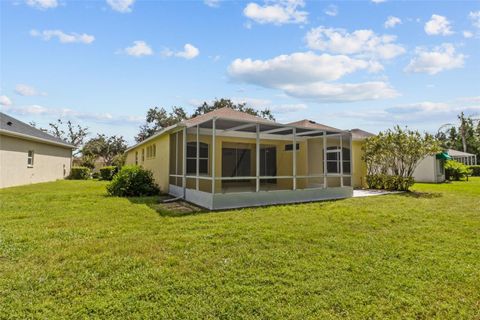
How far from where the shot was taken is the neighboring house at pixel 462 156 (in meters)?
35.1

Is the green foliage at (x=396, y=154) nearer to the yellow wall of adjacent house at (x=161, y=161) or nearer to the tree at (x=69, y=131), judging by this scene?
the yellow wall of adjacent house at (x=161, y=161)

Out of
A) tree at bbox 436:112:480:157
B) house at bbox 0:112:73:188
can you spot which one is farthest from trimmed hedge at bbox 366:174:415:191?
tree at bbox 436:112:480:157

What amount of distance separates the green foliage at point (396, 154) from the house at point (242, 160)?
1.61m

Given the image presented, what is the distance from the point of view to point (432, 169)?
21.4m

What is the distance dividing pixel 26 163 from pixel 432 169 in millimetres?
28532

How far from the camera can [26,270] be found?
13.1 ft

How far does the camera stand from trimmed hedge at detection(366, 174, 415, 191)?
14719mm

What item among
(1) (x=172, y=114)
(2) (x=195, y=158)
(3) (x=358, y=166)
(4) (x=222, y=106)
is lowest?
(3) (x=358, y=166)

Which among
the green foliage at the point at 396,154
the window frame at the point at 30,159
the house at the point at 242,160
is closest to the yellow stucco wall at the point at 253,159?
the house at the point at 242,160

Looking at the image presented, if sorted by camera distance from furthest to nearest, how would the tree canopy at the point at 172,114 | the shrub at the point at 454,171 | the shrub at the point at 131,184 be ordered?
the tree canopy at the point at 172,114, the shrub at the point at 454,171, the shrub at the point at 131,184

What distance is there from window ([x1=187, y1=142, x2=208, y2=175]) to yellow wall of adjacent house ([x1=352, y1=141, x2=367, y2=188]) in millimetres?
9445

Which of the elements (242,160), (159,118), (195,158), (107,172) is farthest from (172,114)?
(195,158)

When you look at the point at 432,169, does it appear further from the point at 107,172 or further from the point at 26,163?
the point at 26,163

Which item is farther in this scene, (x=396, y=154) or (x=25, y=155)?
(x=25, y=155)
